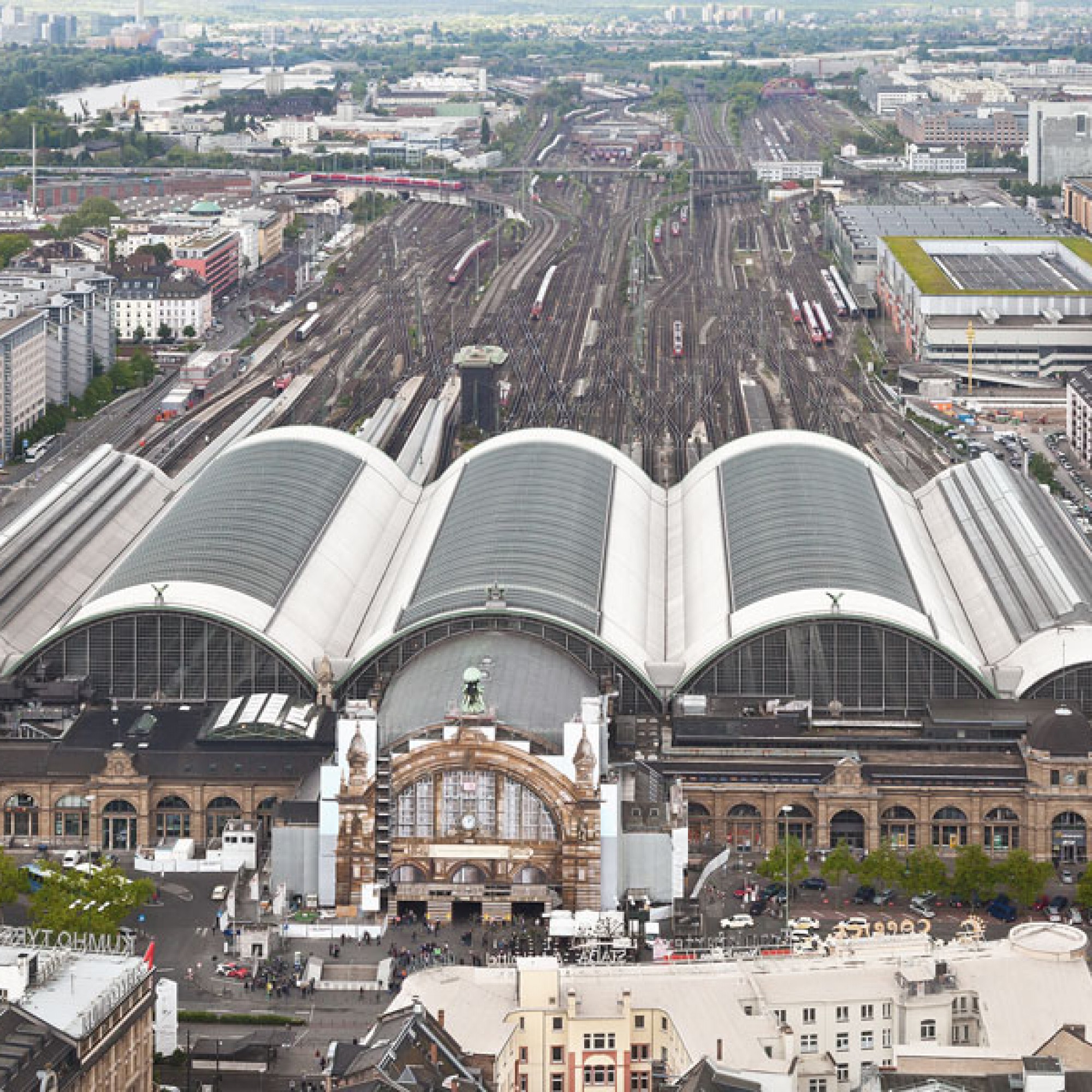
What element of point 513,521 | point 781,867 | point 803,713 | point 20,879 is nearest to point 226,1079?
point 20,879

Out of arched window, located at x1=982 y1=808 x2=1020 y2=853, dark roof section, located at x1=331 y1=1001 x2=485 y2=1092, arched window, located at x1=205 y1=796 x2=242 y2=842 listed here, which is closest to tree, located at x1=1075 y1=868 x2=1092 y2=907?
arched window, located at x1=982 y1=808 x2=1020 y2=853

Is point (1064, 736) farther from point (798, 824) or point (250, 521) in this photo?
point (250, 521)

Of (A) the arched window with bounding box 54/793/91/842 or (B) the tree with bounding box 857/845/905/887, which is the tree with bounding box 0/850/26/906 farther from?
(B) the tree with bounding box 857/845/905/887

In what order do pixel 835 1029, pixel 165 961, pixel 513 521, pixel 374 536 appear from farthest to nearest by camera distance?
pixel 374 536 < pixel 513 521 < pixel 165 961 < pixel 835 1029

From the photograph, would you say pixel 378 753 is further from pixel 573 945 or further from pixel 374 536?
pixel 374 536

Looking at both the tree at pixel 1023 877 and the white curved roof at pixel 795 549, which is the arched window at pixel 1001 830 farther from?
the white curved roof at pixel 795 549

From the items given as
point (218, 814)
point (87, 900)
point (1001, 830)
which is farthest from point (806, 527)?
point (87, 900)
